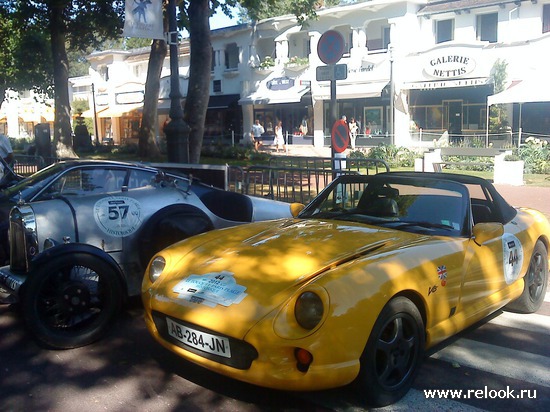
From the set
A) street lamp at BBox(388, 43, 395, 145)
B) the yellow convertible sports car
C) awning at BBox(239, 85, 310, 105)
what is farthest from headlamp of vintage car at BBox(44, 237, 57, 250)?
awning at BBox(239, 85, 310, 105)

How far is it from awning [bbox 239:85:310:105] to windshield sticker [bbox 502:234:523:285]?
30.8 m

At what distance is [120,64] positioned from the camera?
47.7 meters

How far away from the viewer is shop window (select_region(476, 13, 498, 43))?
28969 millimetres

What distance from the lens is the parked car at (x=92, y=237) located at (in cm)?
457

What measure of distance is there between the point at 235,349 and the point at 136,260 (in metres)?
2.33

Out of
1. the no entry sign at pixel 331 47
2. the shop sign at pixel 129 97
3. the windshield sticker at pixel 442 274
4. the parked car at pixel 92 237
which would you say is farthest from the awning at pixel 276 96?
the windshield sticker at pixel 442 274

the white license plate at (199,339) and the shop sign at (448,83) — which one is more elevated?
the shop sign at (448,83)

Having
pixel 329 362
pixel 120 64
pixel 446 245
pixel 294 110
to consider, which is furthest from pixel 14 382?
pixel 120 64

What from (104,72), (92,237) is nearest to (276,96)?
(104,72)

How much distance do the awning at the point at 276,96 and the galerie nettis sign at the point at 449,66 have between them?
8.00 m

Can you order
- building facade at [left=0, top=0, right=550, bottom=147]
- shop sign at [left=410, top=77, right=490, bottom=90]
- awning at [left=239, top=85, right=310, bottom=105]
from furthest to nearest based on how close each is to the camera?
1. awning at [left=239, top=85, right=310, bottom=105]
2. shop sign at [left=410, top=77, right=490, bottom=90]
3. building facade at [left=0, top=0, right=550, bottom=147]

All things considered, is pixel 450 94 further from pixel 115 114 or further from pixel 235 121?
pixel 115 114

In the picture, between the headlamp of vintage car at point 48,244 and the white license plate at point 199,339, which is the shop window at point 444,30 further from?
the white license plate at point 199,339

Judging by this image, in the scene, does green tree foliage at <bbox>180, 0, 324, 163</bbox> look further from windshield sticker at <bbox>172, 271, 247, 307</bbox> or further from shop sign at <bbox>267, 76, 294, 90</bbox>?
shop sign at <bbox>267, 76, 294, 90</bbox>
